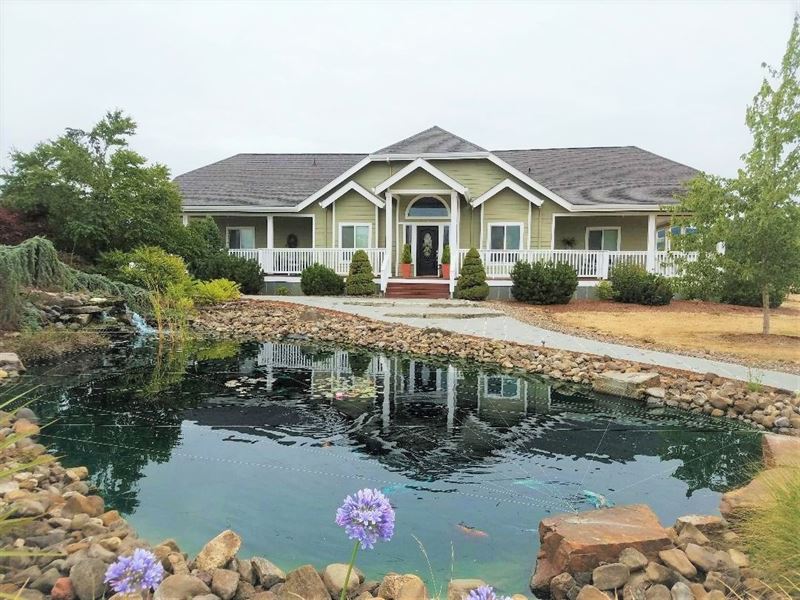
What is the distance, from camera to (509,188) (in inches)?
810

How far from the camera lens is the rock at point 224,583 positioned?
286cm

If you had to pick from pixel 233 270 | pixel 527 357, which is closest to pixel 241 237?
pixel 233 270

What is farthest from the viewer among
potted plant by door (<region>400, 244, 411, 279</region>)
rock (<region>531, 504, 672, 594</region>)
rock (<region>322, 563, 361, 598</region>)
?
potted plant by door (<region>400, 244, 411, 279</region>)

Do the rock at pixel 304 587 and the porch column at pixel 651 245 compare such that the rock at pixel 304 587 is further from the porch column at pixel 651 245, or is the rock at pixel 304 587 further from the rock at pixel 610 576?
the porch column at pixel 651 245

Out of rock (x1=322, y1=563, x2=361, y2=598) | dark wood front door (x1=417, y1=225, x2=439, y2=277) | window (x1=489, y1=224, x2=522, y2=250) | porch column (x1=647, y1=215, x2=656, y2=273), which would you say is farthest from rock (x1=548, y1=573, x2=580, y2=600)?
dark wood front door (x1=417, y1=225, x2=439, y2=277)

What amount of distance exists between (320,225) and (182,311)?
10.7 meters

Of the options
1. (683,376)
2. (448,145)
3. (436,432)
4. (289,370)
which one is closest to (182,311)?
(289,370)

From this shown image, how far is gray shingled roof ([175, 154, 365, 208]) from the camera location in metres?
22.2

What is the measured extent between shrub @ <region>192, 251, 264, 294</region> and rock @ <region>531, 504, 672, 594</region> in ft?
54.1

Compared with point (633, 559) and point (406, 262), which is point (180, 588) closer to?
point (633, 559)

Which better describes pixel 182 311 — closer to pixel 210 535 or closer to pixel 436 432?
pixel 436 432

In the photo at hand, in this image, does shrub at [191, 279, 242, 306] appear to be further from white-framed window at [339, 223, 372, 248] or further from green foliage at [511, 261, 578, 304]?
green foliage at [511, 261, 578, 304]

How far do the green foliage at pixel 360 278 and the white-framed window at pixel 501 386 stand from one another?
10.5 m

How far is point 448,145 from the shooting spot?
71.7ft
